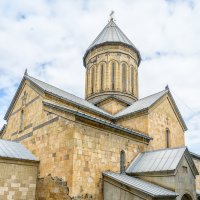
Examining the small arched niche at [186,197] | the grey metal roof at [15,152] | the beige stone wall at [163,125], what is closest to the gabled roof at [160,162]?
the small arched niche at [186,197]

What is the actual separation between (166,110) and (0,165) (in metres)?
9.28

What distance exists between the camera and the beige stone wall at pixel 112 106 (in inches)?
656

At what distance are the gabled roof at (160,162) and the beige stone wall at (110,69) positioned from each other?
7.27 meters

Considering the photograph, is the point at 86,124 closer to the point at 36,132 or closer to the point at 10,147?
the point at 36,132

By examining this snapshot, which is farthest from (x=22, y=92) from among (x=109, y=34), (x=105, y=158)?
(x=109, y=34)

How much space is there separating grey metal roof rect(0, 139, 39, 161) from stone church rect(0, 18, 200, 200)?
0.04 m

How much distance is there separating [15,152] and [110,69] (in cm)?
945

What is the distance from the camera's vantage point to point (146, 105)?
14469 millimetres

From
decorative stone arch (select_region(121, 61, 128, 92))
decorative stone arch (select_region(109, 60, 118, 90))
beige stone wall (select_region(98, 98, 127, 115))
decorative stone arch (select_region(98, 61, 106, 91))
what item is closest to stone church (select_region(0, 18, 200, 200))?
beige stone wall (select_region(98, 98, 127, 115))

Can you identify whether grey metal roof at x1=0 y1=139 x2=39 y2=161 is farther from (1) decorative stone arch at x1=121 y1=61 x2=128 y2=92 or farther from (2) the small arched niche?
(1) decorative stone arch at x1=121 y1=61 x2=128 y2=92

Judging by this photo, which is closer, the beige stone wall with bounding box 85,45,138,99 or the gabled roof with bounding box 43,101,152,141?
the gabled roof with bounding box 43,101,152,141

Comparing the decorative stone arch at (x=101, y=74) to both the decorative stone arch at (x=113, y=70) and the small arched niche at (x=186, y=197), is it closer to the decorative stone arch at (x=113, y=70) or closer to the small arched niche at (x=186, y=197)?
the decorative stone arch at (x=113, y=70)

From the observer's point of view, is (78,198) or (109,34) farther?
(109,34)

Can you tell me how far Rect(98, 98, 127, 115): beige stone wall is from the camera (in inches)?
656
